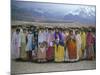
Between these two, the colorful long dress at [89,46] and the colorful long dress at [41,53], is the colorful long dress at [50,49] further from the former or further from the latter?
the colorful long dress at [89,46]

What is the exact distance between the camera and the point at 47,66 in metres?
2.43

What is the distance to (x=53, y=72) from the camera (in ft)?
8.08

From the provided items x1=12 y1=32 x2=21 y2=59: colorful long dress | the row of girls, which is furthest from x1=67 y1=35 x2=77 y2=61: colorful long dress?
x1=12 y1=32 x2=21 y2=59: colorful long dress

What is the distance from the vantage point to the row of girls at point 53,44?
233cm

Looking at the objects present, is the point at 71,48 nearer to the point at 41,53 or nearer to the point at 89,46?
the point at 89,46

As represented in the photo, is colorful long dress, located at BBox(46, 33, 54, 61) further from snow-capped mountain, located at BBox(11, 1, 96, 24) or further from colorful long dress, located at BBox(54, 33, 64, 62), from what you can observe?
snow-capped mountain, located at BBox(11, 1, 96, 24)

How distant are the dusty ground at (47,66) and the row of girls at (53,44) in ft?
0.18

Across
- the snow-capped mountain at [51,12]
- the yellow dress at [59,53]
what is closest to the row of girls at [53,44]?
the yellow dress at [59,53]

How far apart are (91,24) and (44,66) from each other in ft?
2.79

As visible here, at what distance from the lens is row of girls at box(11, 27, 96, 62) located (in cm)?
233

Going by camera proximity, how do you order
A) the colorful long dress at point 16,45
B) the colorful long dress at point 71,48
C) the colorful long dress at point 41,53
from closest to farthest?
the colorful long dress at point 16,45 → the colorful long dress at point 41,53 → the colorful long dress at point 71,48

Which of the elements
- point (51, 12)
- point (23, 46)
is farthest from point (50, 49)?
point (51, 12)

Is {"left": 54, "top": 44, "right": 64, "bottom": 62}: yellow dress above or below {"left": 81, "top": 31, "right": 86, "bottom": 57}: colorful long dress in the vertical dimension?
below

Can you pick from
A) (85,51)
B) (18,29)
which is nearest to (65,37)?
(85,51)
